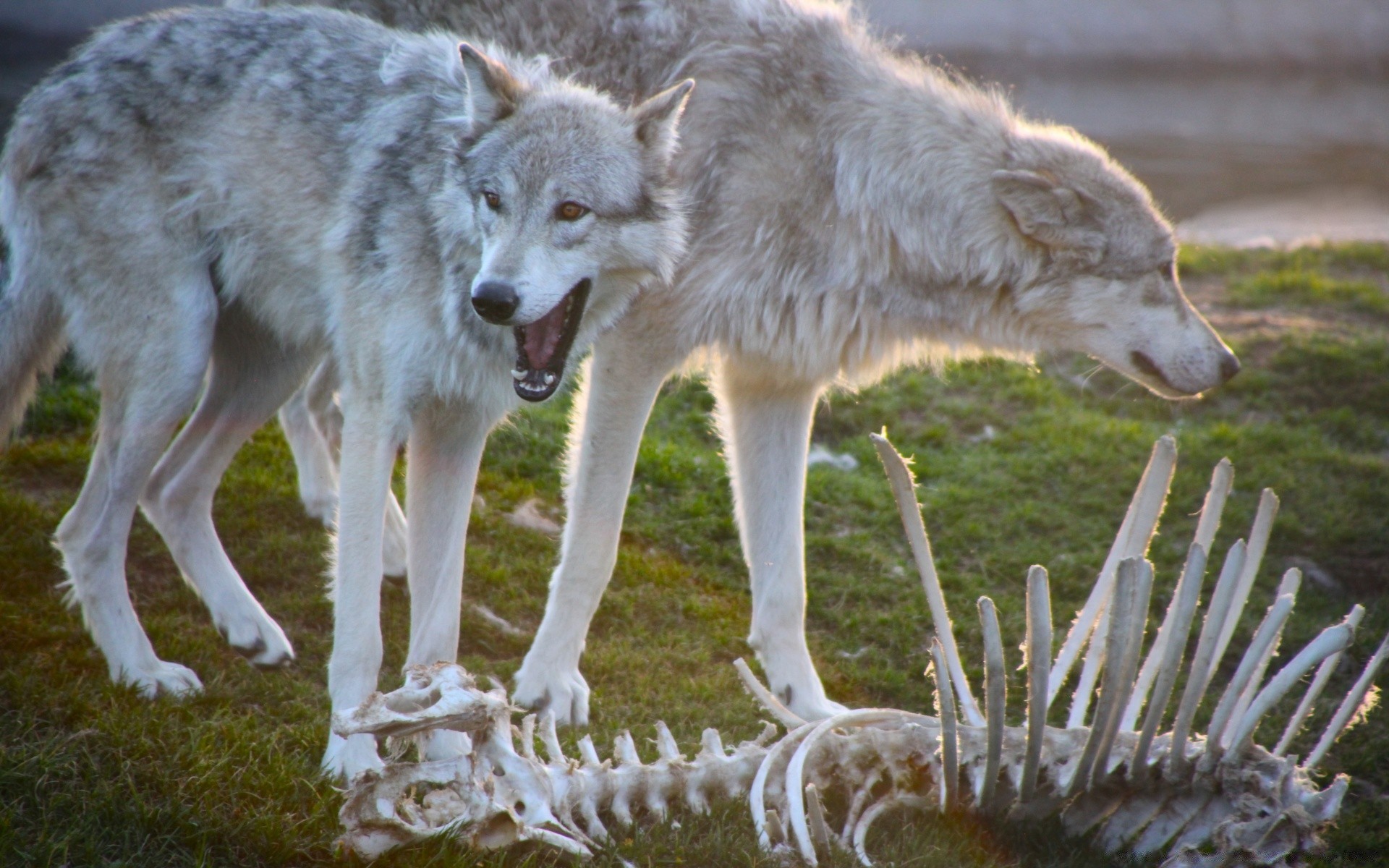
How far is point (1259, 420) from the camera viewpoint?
6.36m

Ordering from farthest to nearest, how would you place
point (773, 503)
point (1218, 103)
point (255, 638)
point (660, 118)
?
1. point (1218, 103)
2. point (773, 503)
3. point (255, 638)
4. point (660, 118)

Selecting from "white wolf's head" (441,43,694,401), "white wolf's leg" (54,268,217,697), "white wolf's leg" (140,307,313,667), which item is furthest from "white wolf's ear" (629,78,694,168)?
"white wolf's leg" (140,307,313,667)

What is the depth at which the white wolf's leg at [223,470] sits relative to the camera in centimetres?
374

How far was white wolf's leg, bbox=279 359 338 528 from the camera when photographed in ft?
Answer: 15.2

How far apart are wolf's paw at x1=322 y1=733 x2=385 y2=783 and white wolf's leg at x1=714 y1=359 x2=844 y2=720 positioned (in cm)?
143

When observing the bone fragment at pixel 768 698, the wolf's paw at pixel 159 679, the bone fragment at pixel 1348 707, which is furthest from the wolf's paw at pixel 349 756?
the bone fragment at pixel 1348 707

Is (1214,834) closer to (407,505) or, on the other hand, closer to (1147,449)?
(407,505)

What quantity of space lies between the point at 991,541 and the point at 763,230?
85.7 inches

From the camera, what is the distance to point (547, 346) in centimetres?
305

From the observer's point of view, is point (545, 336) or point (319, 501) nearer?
point (545, 336)

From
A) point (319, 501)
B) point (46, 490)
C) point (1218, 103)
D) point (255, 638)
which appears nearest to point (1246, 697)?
point (255, 638)

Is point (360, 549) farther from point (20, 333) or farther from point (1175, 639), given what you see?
point (1175, 639)

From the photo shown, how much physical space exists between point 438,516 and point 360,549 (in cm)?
35

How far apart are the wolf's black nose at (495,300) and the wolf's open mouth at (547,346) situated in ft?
0.67
